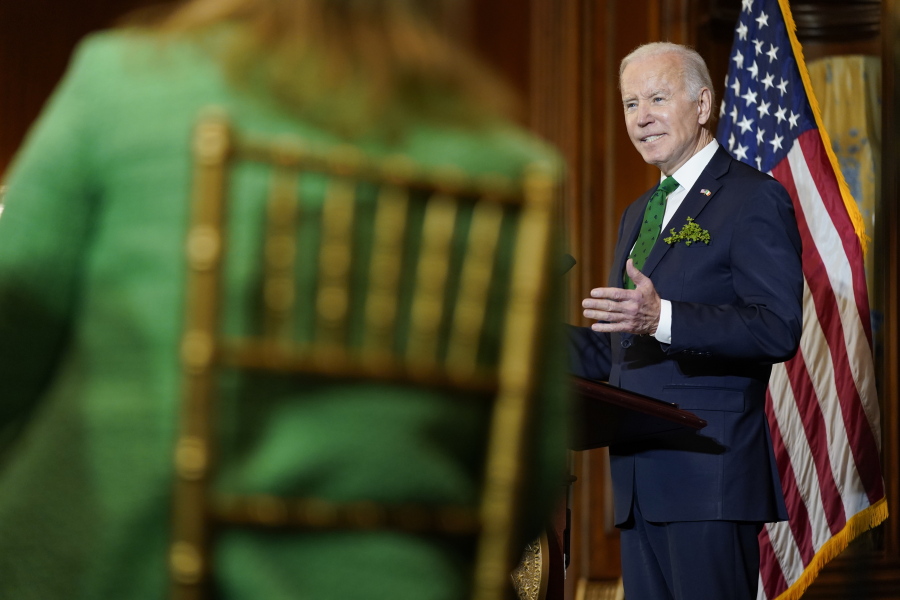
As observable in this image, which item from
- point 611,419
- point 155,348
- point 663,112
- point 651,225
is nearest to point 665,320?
point 611,419

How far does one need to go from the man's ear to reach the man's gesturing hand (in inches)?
29.8

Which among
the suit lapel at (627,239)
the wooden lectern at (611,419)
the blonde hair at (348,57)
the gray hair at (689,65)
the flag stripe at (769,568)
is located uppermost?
the gray hair at (689,65)

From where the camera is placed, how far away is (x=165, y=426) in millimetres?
899

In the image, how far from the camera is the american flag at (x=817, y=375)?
3.97m

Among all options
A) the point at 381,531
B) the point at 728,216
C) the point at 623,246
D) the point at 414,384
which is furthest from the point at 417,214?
the point at 623,246

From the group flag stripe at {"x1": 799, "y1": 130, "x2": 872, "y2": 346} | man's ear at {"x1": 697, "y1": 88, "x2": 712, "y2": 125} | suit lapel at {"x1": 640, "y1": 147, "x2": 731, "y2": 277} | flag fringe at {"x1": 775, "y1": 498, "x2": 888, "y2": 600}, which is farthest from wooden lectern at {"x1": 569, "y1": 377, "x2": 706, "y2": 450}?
flag stripe at {"x1": 799, "y1": 130, "x2": 872, "y2": 346}

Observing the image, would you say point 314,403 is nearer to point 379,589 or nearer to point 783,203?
point 379,589

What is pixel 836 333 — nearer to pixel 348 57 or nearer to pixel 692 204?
pixel 692 204

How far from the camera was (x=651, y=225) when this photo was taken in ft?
9.14

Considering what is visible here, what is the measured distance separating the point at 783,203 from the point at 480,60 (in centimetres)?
170

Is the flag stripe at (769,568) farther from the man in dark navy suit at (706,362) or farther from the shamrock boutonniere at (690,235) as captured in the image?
the shamrock boutonniere at (690,235)

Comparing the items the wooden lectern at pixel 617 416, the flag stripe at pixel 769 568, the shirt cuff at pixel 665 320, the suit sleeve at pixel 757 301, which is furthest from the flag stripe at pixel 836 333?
the wooden lectern at pixel 617 416

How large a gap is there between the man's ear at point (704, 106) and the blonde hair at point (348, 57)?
2.01 m

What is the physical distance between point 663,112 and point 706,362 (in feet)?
2.53
